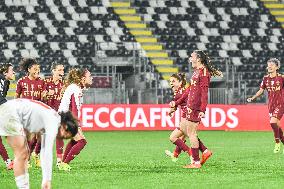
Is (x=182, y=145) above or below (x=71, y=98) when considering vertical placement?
below

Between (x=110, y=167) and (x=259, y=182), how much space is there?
3.49 meters

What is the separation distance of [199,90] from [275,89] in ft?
19.9

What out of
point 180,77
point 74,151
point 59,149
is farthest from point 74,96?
point 180,77

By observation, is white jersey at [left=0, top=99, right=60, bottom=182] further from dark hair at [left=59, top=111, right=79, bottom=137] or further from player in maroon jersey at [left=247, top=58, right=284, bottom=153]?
player in maroon jersey at [left=247, top=58, right=284, bottom=153]

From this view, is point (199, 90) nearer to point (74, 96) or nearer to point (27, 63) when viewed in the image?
point (74, 96)

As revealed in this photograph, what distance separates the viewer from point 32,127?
8930 mm

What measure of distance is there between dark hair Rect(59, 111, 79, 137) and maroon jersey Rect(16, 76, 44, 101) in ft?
23.6

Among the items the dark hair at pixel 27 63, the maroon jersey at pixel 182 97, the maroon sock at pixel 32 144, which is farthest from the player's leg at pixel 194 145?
the dark hair at pixel 27 63

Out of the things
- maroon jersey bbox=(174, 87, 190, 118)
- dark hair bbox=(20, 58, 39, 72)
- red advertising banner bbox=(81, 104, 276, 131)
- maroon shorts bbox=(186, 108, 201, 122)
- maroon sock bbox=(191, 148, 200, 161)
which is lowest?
red advertising banner bbox=(81, 104, 276, 131)

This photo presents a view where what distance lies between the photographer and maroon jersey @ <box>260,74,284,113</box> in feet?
66.7

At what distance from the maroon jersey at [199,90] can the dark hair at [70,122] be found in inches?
245

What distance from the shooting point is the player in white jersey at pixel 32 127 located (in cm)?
862

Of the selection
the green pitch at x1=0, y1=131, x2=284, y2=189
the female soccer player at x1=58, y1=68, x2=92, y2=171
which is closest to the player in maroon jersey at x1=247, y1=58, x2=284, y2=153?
the green pitch at x1=0, y1=131, x2=284, y2=189

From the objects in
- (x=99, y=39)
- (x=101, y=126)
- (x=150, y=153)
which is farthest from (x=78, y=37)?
(x=150, y=153)
